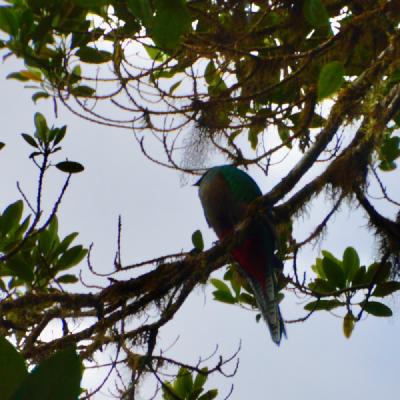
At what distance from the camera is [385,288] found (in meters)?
3.12

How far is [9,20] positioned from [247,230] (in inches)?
59.8

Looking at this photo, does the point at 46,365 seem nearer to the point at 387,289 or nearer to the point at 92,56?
the point at 387,289

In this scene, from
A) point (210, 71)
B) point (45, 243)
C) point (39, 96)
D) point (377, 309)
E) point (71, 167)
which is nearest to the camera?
point (71, 167)

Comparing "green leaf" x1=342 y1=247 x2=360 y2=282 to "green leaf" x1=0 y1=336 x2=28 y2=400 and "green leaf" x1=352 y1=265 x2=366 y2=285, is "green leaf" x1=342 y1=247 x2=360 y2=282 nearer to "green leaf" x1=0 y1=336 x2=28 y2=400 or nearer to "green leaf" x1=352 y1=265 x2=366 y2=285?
"green leaf" x1=352 y1=265 x2=366 y2=285

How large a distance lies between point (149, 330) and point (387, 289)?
123 cm

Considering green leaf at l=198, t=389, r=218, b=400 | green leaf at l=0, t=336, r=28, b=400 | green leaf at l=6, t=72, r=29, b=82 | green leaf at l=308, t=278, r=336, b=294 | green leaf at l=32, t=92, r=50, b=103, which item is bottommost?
green leaf at l=0, t=336, r=28, b=400

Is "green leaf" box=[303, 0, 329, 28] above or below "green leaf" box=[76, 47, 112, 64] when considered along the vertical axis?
below

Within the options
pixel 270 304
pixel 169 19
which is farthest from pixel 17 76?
pixel 169 19

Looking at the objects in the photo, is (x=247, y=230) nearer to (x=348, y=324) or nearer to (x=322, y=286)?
(x=322, y=286)

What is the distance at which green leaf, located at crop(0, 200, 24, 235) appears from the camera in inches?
122

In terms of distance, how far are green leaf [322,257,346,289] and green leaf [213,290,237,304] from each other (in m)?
0.62

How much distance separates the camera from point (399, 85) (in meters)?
2.86

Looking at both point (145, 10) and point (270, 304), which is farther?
point (270, 304)

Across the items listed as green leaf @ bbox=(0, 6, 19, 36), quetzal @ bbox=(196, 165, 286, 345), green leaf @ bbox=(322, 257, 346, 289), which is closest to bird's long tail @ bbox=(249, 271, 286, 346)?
quetzal @ bbox=(196, 165, 286, 345)
